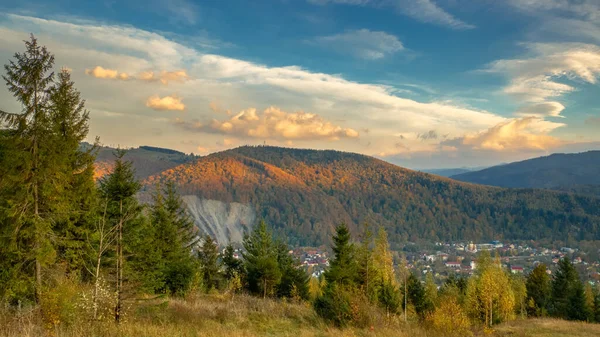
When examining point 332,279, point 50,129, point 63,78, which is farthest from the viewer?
point 332,279

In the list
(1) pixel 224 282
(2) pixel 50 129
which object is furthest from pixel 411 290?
(2) pixel 50 129

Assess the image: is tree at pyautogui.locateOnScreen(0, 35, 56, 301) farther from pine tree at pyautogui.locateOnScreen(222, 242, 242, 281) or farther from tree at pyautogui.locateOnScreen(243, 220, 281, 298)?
pine tree at pyautogui.locateOnScreen(222, 242, 242, 281)

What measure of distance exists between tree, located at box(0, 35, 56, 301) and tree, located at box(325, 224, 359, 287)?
2758cm

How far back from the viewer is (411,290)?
53156 mm

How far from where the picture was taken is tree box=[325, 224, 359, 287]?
123 ft

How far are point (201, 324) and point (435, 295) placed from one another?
187 feet

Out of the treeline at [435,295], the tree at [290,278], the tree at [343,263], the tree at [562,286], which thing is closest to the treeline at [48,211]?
the treeline at [435,295]

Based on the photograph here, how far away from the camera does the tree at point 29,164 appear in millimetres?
13812

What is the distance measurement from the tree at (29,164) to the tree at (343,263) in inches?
1086

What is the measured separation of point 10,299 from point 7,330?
28.3 feet

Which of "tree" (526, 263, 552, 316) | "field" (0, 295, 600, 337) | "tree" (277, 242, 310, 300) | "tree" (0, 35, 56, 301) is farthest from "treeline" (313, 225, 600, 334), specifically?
"tree" (0, 35, 56, 301)

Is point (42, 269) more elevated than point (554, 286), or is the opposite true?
point (42, 269)

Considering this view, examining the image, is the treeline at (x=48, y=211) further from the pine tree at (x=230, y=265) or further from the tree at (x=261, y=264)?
the pine tree at (x=230, y=265)

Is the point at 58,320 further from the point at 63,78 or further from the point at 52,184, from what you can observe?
the point at 63,78
